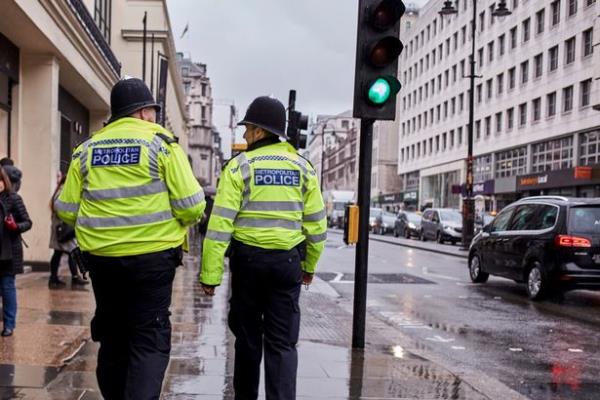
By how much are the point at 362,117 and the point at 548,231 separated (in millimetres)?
6283

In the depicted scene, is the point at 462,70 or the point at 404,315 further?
the point at 462,70

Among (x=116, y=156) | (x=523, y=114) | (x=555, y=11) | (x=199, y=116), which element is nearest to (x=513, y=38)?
(x=523, y=114)

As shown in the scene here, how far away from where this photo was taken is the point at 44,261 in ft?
40.4

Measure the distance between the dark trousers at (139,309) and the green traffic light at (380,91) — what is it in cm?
297

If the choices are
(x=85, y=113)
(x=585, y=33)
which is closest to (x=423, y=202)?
(x=585, y=33)

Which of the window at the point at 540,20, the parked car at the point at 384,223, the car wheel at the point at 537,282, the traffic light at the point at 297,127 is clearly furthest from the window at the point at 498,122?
the traffic light at the point at 297,127

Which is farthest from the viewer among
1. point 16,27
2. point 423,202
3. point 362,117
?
point 423,202

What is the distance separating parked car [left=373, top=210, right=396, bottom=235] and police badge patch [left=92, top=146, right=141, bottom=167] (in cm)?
4174

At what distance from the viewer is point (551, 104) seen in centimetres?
4303

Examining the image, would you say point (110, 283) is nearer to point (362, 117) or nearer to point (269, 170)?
point (269, 170)

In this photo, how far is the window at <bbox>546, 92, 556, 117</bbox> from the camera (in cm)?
4253

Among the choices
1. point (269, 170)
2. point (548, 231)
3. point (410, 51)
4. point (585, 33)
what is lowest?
point (548, 231)

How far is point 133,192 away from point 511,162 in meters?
49.1

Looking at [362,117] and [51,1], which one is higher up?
[51,1]
